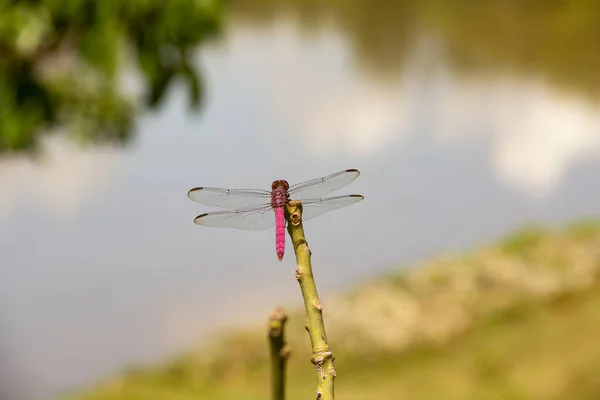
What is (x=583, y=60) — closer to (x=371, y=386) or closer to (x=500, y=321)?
(x=500, y=321)

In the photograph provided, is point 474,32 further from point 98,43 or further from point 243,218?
point 243,218

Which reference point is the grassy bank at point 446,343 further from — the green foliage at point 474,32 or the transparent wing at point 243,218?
the green foliage at point 474,32

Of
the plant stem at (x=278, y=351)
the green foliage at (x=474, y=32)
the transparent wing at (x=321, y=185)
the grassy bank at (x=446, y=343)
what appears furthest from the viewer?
the green foliage at (x=474, y=32)

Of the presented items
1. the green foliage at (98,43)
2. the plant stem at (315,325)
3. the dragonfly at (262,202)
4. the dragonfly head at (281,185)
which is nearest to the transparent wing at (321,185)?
the dragonfly at (262,202)

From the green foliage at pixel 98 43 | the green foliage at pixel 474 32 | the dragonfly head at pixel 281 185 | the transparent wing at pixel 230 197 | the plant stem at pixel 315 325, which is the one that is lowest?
the plant stem at pixel 315 325

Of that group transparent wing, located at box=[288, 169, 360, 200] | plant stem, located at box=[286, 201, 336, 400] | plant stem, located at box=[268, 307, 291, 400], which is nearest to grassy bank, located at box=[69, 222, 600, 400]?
transparent wing, located at box=[288, 169, 360, 200]

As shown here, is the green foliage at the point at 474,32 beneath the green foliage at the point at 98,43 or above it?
above

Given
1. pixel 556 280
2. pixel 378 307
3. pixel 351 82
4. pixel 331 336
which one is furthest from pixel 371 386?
pixel 351 82

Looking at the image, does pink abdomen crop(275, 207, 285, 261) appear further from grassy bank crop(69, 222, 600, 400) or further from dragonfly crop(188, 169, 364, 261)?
grassy bank crop(69, 222, 600, 400)
